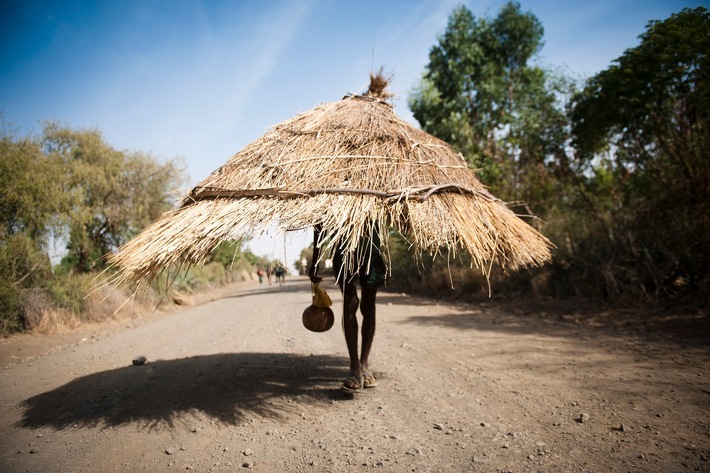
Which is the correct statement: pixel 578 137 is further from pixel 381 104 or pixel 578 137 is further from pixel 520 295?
pixel 381 104

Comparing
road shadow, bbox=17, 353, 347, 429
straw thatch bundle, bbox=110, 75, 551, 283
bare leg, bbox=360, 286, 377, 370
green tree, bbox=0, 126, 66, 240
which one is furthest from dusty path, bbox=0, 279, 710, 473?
green tree, bbox=0, 126, 66, 240

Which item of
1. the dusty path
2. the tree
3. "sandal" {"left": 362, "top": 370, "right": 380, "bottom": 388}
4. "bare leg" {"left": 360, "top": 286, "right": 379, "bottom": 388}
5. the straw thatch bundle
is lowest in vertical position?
the dusty path

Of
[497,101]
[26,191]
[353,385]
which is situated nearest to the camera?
[353,385]

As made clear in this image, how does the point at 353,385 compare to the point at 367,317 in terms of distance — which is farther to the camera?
the point at 367,317

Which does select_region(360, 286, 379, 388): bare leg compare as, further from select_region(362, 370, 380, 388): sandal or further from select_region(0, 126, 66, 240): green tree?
select_region(0, 126, 66, 240): green tree

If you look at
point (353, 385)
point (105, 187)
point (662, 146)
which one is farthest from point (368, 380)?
point (105, 187)

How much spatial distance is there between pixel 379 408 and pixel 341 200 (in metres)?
1.65

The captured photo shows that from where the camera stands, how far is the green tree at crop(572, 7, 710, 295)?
6215mm

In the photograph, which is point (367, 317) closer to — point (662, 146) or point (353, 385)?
point (353, 385)

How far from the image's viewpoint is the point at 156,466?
2.21 meters

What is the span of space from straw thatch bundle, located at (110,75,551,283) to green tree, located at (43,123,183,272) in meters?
14.0

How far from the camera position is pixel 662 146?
7.00 meters

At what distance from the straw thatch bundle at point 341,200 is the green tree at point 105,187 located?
14001mm

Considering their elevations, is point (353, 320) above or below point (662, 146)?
below
